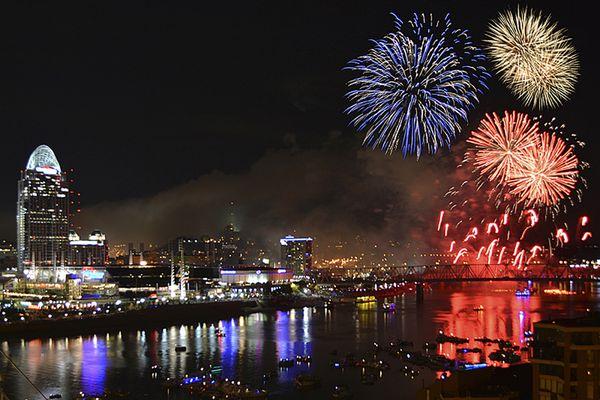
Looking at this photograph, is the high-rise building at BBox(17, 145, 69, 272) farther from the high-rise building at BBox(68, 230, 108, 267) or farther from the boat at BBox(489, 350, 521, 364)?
the boat at BBox(489, 350, 521, 364)

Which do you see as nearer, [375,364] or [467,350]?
[375,364]

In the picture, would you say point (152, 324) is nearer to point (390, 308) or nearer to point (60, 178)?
point (390, 308)

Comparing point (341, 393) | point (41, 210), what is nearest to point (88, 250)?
point (41, 210)

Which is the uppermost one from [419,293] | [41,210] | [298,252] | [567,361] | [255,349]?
[41,210]

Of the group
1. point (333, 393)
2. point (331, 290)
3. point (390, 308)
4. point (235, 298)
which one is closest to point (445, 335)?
point (333, 393)

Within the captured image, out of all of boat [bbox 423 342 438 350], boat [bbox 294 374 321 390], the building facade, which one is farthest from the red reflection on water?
the building facade

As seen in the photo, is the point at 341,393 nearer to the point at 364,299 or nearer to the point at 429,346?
the point at 429,346

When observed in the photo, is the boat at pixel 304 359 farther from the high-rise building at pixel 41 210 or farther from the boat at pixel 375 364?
the high-rise building at pixel 41 210
